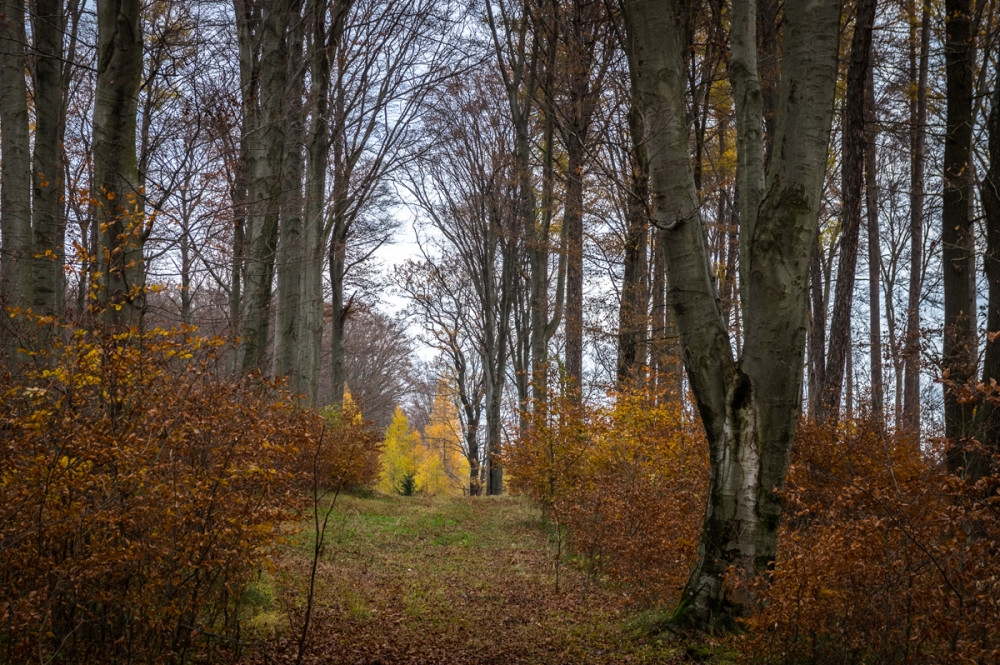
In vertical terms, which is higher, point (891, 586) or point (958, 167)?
point (958, 167)

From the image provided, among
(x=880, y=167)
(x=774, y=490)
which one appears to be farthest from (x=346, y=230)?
(x=774, y=490)

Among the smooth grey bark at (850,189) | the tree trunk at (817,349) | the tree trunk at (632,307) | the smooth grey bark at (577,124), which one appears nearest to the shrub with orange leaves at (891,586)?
the smooth grey bark at (850,189)

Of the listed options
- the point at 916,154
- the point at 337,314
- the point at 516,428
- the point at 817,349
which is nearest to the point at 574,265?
the point at 516,428

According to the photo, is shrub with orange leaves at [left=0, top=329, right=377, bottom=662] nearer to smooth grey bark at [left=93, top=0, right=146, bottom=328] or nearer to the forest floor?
the forest floor

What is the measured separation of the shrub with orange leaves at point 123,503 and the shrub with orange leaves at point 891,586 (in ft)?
8.48

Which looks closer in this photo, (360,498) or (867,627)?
(867,627)

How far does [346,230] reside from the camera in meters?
15.4

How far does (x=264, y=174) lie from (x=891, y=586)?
7337 millimetres

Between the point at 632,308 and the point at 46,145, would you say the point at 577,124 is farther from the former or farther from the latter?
the point at 46,145

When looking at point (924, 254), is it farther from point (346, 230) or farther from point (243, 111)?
point (243, 111)

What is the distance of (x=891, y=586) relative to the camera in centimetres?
335

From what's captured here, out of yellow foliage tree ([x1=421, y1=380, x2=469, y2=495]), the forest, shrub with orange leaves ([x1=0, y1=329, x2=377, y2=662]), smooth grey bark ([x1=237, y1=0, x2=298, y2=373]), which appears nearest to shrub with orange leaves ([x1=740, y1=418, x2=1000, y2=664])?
the forest

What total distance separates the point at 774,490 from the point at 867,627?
2.60 ft

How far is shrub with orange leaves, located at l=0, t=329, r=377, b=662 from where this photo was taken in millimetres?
3012
